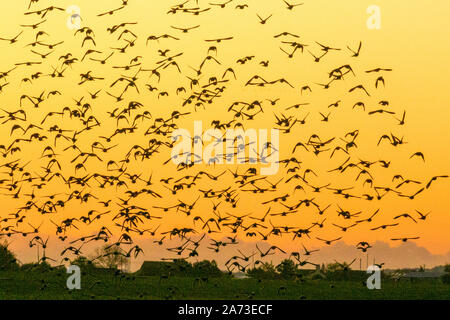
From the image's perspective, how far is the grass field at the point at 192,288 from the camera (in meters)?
40.2

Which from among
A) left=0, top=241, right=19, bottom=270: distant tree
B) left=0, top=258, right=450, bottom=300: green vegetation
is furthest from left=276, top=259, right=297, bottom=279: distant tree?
left=0, top=241, right=19, bottom=270: distant tree

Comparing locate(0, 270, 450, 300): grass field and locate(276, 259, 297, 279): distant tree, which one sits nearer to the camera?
locate(0, 270, 450, 300): grass field

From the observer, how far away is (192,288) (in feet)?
140

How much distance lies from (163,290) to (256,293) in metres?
4.88

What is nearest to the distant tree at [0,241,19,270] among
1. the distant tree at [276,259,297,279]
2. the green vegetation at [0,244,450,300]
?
the green vegetation at [0,244,450,300]

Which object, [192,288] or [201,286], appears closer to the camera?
[192,288]

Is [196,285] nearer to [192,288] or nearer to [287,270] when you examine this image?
[192,288]

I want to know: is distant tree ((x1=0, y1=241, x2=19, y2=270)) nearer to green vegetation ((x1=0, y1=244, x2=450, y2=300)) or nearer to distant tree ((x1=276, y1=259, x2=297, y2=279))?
green vegetation ((x1=0, y1=244, x2=450, y2=300))

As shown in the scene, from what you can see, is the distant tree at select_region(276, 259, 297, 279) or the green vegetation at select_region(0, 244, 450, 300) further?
the distant tree at select_region(276, 259, 297, 279)

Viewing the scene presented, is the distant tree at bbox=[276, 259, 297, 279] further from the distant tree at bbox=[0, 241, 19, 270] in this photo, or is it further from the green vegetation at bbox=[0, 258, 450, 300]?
the distant tree at bbox=[0, 241, 19, 270]

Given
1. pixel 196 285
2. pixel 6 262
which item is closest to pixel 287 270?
pixel 196 285

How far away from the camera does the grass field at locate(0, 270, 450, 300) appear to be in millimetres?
40250

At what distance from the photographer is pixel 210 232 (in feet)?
133

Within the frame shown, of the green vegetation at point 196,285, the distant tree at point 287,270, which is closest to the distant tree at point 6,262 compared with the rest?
the green vegetation at point 196,285
